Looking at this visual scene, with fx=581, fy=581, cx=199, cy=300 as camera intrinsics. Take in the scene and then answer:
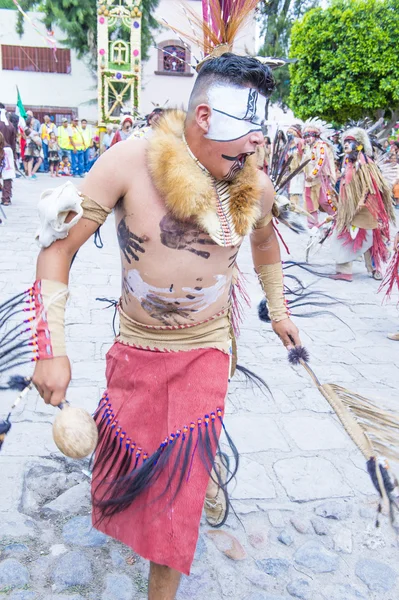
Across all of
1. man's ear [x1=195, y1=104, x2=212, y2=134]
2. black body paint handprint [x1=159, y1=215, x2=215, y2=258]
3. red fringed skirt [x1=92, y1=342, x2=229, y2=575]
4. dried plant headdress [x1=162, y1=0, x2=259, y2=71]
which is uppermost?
dried plant headdress [x1=162, y1=0, x2=259, y2=71]

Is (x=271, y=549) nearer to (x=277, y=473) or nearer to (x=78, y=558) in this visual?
(x=277, y=473)

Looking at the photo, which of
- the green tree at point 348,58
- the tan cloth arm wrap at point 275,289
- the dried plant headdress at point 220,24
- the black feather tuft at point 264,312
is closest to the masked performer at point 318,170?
the black feather tuft at point 264,312

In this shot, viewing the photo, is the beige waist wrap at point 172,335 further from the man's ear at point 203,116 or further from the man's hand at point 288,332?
the man's ear at point 203,116

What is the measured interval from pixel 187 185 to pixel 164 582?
126 cm

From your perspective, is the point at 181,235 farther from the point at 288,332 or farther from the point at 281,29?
the point at 281,29

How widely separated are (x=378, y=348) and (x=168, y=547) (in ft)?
11.8

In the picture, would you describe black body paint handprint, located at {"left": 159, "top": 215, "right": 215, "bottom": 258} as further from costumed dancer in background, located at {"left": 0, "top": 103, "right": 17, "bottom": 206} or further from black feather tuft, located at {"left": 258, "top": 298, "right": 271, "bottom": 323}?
costumed dancer in background, located at {"left": 0, "top": 103, "right": 17, "bottom": 206}

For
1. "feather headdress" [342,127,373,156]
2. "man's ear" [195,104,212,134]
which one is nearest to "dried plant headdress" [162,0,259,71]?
"man's ear" [195,104,212,134]

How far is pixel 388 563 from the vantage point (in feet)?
7.78

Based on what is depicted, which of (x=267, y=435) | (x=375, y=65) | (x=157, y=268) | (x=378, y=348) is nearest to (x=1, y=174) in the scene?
(x=378, y=348)

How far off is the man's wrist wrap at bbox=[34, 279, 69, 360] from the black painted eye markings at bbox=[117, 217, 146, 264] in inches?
11.1

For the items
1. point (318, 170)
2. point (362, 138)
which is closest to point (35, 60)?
point (318, 170)

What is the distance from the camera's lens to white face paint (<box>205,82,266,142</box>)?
1.90 metres

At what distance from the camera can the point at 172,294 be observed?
6.50 ft
